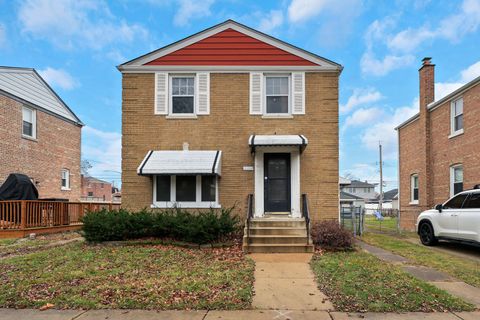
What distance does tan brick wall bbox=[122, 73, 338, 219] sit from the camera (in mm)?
11789

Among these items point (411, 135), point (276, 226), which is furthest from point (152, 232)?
point (411, 135)

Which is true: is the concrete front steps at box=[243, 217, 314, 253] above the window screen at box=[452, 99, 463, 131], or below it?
below

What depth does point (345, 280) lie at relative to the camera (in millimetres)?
6523

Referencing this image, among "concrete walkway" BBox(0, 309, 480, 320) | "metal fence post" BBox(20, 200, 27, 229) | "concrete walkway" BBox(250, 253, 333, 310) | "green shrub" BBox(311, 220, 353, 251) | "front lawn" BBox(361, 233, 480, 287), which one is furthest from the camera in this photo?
"metal fence post" BBox(20, 200, 27, 229)

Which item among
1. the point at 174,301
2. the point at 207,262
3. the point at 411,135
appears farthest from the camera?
the point at 411,135

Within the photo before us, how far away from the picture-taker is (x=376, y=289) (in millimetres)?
5969

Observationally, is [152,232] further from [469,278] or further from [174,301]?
[469,278]

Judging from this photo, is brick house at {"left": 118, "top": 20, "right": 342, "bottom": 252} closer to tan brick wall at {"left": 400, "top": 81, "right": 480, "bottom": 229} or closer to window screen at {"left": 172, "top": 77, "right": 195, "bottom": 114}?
window screen at {"left": 172, "top": 77, "right": 195, "bottom": 114}

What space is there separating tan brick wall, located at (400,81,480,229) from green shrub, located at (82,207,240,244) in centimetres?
980

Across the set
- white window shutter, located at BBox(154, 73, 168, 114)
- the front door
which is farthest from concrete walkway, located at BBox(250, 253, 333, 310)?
white window shutter, located at BBox(154, 73, 168, 114)

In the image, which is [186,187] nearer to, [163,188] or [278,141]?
[163,188]

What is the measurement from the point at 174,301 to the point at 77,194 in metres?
20.6

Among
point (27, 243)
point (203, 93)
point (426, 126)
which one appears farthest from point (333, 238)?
point (426, 126)

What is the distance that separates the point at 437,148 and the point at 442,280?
1067 cm
